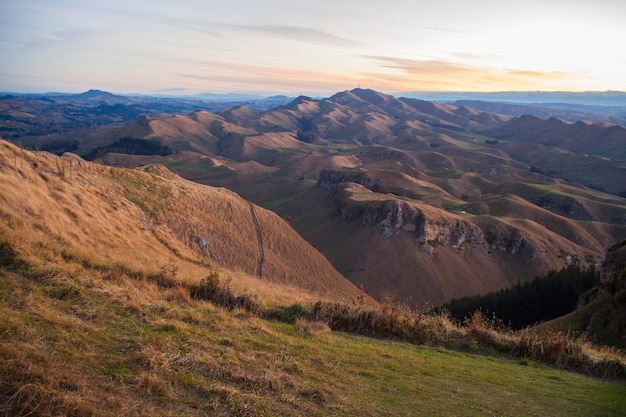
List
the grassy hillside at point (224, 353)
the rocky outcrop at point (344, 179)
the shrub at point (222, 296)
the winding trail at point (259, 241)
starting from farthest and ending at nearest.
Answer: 1. the rocky outcrop at point (344, 179)
2. the winding trail at point (259, 241)
3. the shrub at point (222, 296)
4. the grassy hillside at point (224, 353)

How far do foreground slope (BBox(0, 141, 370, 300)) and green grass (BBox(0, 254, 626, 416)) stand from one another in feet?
10.8

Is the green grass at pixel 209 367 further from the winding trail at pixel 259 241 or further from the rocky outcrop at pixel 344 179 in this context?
the rocky outcrop at pixel 344 179

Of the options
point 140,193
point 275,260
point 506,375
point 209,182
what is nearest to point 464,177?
point 209,182

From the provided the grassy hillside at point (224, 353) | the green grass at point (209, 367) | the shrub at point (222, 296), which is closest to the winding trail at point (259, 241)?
the grassy hillside at point (224, 353)

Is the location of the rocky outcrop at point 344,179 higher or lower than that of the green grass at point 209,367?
lower

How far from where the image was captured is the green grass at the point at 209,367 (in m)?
5.51

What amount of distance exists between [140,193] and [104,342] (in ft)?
89.2

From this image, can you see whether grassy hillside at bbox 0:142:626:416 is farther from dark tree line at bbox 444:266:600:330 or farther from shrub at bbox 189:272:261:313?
dark tree line at bbox 444:266:600:330

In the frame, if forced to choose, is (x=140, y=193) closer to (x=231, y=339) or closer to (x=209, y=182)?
(x=231, y=339)

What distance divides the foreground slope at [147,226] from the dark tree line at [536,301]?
14526mm

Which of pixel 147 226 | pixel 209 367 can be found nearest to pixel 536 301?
pixel 147 226

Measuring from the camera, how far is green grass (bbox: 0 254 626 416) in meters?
5.51

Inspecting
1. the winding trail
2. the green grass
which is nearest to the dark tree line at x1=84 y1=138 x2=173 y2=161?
the winding trail

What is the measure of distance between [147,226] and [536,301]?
40.4 meters
